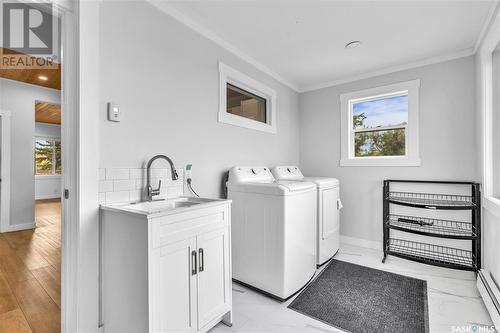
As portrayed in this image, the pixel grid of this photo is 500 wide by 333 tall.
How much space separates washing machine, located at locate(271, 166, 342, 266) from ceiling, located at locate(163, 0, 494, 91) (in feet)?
4.59

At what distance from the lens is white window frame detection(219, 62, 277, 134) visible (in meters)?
2.44

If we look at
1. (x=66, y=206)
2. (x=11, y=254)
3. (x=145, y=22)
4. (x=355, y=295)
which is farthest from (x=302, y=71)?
(x=11, y=254)

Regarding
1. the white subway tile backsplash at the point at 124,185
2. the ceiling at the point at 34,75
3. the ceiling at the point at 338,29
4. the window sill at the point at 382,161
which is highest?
the ceiling at the point at 34,75

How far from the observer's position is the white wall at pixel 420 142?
264 cm

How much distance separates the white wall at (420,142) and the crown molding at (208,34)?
982 mm

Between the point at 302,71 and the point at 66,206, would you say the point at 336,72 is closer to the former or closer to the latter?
the point at 302,71

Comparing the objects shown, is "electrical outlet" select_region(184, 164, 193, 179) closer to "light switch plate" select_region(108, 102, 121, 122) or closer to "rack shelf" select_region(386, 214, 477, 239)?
"light switch plate" select_region(108, 102, 121, 122)

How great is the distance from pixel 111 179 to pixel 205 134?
916 mm

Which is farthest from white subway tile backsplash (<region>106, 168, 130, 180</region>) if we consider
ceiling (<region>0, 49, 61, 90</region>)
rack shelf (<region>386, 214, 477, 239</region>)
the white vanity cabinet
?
ceiling (<region>0, 49, 61, 90</region>)

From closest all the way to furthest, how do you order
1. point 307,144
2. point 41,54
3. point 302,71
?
point 41,54 → point 302,71 → point 307,144

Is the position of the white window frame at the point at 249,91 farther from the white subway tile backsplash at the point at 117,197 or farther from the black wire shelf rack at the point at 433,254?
the black wire shelf rack at the point at 433,254

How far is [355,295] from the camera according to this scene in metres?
2.06

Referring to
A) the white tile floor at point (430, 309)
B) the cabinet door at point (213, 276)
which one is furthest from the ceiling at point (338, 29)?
the white tile floor at point (430, 309)

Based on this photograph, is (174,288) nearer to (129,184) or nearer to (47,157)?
(129,184)
